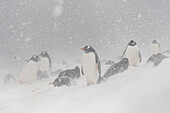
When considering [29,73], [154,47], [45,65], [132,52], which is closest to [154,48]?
[154,47]

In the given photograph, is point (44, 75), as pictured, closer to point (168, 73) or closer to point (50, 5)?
point (168, 73)

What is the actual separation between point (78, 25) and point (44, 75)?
58054 mm

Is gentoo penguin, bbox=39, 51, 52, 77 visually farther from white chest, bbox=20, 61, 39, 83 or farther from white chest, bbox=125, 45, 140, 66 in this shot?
white chest, bbox=125, 45, 140, 66

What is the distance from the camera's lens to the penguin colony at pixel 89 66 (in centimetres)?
648

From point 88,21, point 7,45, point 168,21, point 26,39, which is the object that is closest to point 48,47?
point 26,39

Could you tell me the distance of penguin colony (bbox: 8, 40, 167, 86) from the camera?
6.48 meters

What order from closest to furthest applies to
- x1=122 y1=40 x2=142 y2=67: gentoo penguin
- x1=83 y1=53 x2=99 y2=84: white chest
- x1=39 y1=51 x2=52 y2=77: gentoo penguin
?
x1=83 y1=53 x2=99 y2=84: white chest, x1=122 y1=40 x2=142 y2=67: gentoo penguin, x1=39 y1=51 x2=52 y2=77: gentoo penguin

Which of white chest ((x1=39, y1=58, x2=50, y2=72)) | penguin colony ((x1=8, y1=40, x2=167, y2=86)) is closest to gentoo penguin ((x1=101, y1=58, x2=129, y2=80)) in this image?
penguin colony ((x1=8, y1=40, x2=167, y2=86))

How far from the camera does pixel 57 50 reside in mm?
45500

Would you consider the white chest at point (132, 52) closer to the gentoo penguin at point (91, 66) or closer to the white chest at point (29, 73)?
the gentoo penguin at point (91, 66)

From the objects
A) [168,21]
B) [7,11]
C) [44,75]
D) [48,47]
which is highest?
[7,11]

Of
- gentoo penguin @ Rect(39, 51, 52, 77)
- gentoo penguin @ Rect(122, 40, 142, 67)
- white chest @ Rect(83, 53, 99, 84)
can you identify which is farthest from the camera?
gentoo penguin @ Rect(39, 51, 52, 77)

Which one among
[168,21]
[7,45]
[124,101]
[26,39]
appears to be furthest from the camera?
[168,21]

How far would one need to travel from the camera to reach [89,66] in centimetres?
647
